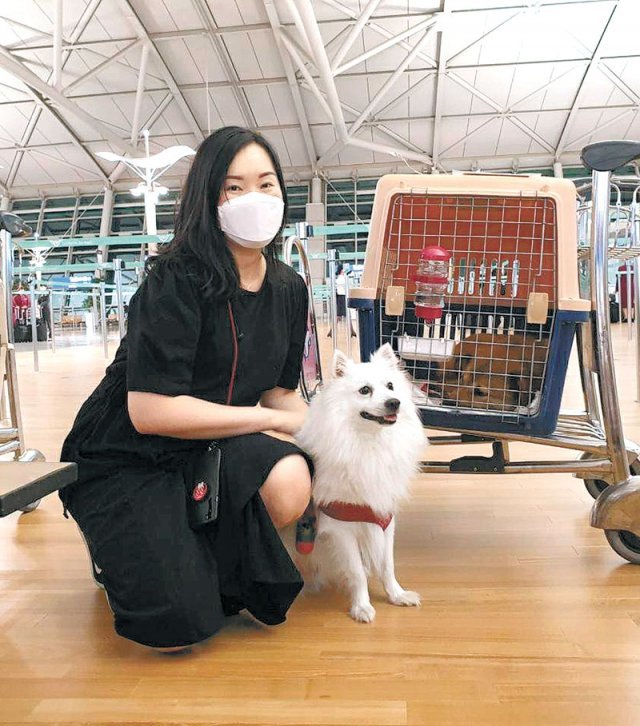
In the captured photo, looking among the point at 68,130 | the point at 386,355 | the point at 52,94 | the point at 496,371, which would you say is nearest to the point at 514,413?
the point at 496,371

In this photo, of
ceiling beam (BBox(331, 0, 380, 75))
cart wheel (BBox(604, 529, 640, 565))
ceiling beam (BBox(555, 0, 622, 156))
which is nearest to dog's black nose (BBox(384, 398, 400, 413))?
cart wheel (BBox(604, 529, 640, 565))

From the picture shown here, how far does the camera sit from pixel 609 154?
147 cm

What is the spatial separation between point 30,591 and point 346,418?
0.83 meters

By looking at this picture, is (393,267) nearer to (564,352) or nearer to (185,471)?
(564,352)

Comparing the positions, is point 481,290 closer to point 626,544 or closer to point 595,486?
point 626,544

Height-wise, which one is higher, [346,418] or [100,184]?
[100,184]

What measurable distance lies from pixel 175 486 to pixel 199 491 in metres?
0.05

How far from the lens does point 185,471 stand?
1.33 m

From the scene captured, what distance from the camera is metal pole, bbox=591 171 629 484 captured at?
4.85 feet

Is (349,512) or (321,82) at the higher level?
(321,82)

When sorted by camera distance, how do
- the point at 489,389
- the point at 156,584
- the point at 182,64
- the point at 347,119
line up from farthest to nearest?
the point at 347,119 → the point at 182,64 → the point at 489,389 → the point at 156,584

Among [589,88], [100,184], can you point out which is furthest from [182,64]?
[589,88]

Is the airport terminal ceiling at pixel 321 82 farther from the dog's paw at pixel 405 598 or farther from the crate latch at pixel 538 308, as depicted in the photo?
the dog's paw at pixel 405 598

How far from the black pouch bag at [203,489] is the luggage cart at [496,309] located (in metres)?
0.45
